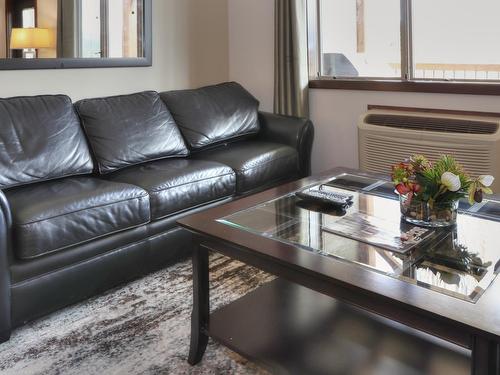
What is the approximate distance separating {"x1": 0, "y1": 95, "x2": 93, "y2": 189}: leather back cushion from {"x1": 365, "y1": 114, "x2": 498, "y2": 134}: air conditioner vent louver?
178cm

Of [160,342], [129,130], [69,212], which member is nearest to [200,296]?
[160,342]

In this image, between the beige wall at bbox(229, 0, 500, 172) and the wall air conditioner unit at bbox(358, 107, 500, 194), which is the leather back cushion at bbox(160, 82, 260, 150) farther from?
the wall air conditioner unit at bbox(358, 107, 500, 194)

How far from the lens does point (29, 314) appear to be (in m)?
1.93

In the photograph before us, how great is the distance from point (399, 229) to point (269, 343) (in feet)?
1.86

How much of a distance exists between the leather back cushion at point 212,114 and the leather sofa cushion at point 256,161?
92mm

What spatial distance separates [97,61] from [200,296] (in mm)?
1907

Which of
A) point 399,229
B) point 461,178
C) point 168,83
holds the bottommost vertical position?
point 399,229

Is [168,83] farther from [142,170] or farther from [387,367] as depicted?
[387,367]

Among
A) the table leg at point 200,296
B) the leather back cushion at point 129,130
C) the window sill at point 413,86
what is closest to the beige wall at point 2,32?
the leather back cushion at point 129,130

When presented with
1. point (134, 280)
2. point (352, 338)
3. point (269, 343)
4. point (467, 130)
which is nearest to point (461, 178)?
point (352, 338)

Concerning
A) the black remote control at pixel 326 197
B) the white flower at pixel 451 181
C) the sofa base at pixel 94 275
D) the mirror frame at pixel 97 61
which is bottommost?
the sofa base at pixel 94 275

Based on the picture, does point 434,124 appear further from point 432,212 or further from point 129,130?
point 129,130

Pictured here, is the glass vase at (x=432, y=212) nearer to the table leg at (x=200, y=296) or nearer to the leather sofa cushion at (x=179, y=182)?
the table leg at (x=200, y=296)

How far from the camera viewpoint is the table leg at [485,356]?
1048 millimetres
